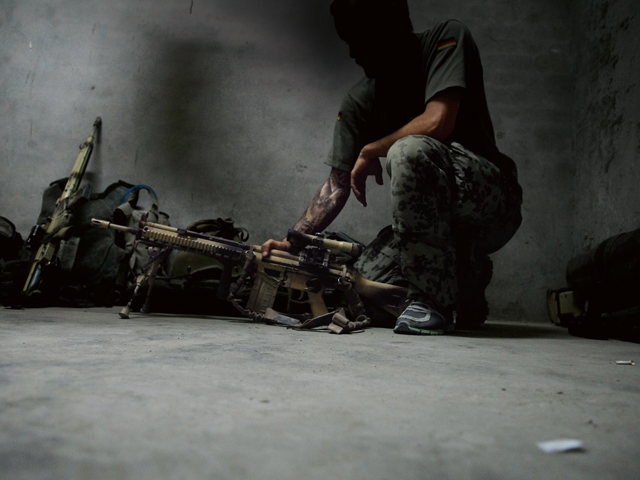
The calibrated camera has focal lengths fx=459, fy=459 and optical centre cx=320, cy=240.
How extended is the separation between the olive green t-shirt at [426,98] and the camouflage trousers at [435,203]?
142mm

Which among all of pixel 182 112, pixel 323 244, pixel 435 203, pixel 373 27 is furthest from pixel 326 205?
pixel 182 112

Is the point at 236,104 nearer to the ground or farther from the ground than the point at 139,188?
farther from the ground

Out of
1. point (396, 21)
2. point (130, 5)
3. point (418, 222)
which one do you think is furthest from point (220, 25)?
point (418, 222)

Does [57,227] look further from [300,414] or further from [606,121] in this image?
[606,121]

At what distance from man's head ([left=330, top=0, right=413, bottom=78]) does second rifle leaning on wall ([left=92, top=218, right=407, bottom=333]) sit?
27.6 inches

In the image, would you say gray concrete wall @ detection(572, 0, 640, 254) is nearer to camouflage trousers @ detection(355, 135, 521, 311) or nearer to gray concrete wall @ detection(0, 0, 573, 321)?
gray concrete wall @ detection(0, 0, 573, 321)

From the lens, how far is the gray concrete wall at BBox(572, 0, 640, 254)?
2.10m

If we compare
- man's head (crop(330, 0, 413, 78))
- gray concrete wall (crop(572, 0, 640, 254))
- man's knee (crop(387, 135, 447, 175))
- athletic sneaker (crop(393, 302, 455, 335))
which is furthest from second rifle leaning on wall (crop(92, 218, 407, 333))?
gray concrete wall (crop(572, 0, 640, 254))

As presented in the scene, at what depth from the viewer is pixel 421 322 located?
1.41 meters

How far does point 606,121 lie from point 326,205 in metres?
1.55

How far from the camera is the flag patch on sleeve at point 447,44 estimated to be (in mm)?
1549

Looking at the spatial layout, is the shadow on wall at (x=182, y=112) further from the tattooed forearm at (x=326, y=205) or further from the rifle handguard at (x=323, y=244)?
→ the rifle handguard at (x=323, y=244)

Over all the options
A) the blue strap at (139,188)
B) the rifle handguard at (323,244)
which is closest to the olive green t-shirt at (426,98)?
the rifle handguard at (323,244)

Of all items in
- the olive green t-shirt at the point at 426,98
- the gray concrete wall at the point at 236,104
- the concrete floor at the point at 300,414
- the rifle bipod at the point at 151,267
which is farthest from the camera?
the gray concrete wall at the point at 236,104
